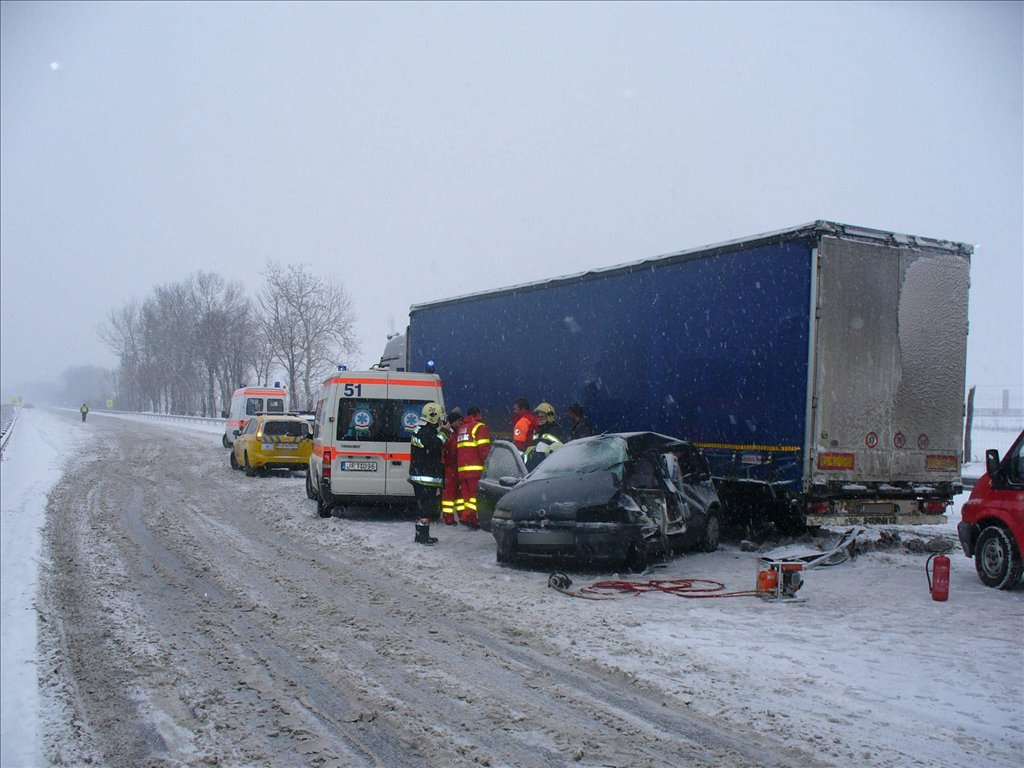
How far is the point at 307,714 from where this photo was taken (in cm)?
486

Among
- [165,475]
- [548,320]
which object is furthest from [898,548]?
[165,475]

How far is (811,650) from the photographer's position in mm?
6332

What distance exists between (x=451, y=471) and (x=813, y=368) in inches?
224

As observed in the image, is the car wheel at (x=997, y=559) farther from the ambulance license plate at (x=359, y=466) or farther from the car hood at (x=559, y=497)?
the ambulance license plate at (x=359, y=466)

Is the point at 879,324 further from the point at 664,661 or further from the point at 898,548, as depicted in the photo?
the point at 664,661

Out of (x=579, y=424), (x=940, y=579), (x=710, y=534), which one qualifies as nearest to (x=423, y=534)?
(x=579, y=424)

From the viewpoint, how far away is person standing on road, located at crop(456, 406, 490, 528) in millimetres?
12562

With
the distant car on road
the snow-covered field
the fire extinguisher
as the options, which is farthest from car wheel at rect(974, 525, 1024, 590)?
the distant car on road

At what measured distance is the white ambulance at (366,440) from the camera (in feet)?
43.6

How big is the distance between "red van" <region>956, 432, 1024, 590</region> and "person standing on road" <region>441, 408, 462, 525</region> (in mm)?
6946

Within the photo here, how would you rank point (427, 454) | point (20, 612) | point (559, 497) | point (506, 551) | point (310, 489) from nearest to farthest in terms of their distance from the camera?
point (20, 612)
point (559, 497)
point (506, 551)
point (427, 454)
point (310, 489)

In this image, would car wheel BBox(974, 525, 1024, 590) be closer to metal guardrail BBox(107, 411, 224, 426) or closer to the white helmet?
the white helmet

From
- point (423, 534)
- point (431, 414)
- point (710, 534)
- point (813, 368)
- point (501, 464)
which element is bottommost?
point (423, 534)

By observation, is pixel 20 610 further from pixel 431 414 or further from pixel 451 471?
pixel 451 471
